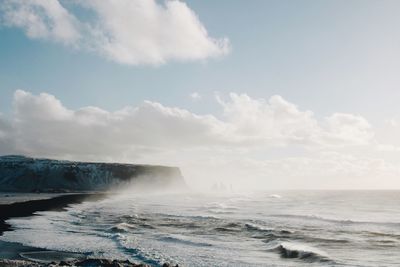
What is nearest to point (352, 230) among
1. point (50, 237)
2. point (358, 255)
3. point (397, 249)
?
point (397, 249)

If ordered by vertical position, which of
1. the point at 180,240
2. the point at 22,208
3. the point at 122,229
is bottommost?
the point at 180,240

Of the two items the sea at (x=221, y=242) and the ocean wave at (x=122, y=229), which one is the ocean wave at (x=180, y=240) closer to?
the sea at (x=221, y=242)

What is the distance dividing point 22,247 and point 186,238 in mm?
11766

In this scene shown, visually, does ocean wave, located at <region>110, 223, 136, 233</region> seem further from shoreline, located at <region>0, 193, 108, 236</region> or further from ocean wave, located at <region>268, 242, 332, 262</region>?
ocean wave, located at <region>268, 242, 332, 262</region>

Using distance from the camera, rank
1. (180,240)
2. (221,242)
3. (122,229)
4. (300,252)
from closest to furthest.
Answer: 1. (300,252)
2. (221,242)
3. (180,240)
4. (122,229)

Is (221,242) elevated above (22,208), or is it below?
below

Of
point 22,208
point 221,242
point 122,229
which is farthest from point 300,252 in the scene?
point 22,208

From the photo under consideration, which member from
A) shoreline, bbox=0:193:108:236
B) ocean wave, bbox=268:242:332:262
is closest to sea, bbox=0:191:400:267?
ocean wave, bbox=268:242:332:262

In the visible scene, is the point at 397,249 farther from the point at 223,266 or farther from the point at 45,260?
the point at 45,260

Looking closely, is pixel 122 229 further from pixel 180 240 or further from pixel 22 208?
pixel 22 208

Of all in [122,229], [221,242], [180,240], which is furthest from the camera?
[122,229]

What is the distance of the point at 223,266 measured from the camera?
22547 millimetres

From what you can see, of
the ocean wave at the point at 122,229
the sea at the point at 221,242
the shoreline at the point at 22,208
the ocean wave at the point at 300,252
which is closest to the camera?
the sea at the point at 221,242

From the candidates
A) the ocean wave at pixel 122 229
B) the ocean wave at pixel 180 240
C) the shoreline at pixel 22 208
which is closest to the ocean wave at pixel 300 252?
the ocean wave at pixel 180 240
